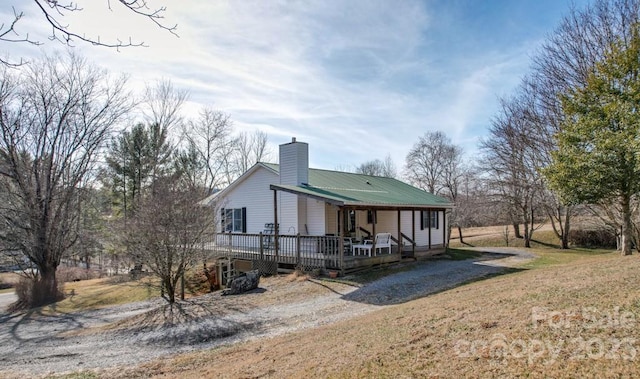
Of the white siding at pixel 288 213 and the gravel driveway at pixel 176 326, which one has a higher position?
the white siding at pixel 288 213

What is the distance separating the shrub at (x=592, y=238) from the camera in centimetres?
2501

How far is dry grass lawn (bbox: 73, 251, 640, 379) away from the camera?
3742 mm

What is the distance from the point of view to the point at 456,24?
12.2 m

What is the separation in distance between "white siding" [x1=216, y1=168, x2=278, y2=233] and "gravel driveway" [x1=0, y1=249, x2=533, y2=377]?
5.85 meters

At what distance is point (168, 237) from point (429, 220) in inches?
521

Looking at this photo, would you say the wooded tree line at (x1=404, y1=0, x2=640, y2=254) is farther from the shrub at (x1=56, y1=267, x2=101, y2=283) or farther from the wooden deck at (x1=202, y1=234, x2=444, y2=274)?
the shrub at (x1=56, y1=267, x2=101, y2=283)

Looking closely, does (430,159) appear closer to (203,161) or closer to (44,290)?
(203,161)

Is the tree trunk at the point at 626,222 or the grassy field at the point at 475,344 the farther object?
the tree trunk at the point at 626,222

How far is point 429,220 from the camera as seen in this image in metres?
19.9

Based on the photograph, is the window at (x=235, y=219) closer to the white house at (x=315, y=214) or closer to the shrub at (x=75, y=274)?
the white house at (x=315, y=214)

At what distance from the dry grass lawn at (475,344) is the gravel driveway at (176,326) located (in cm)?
116

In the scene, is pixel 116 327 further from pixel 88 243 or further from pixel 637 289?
pixel 88 243

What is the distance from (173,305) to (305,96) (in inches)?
403

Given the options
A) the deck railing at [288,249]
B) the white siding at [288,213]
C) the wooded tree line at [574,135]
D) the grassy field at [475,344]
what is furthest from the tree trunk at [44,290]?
the wooded tree line at [574,135]
